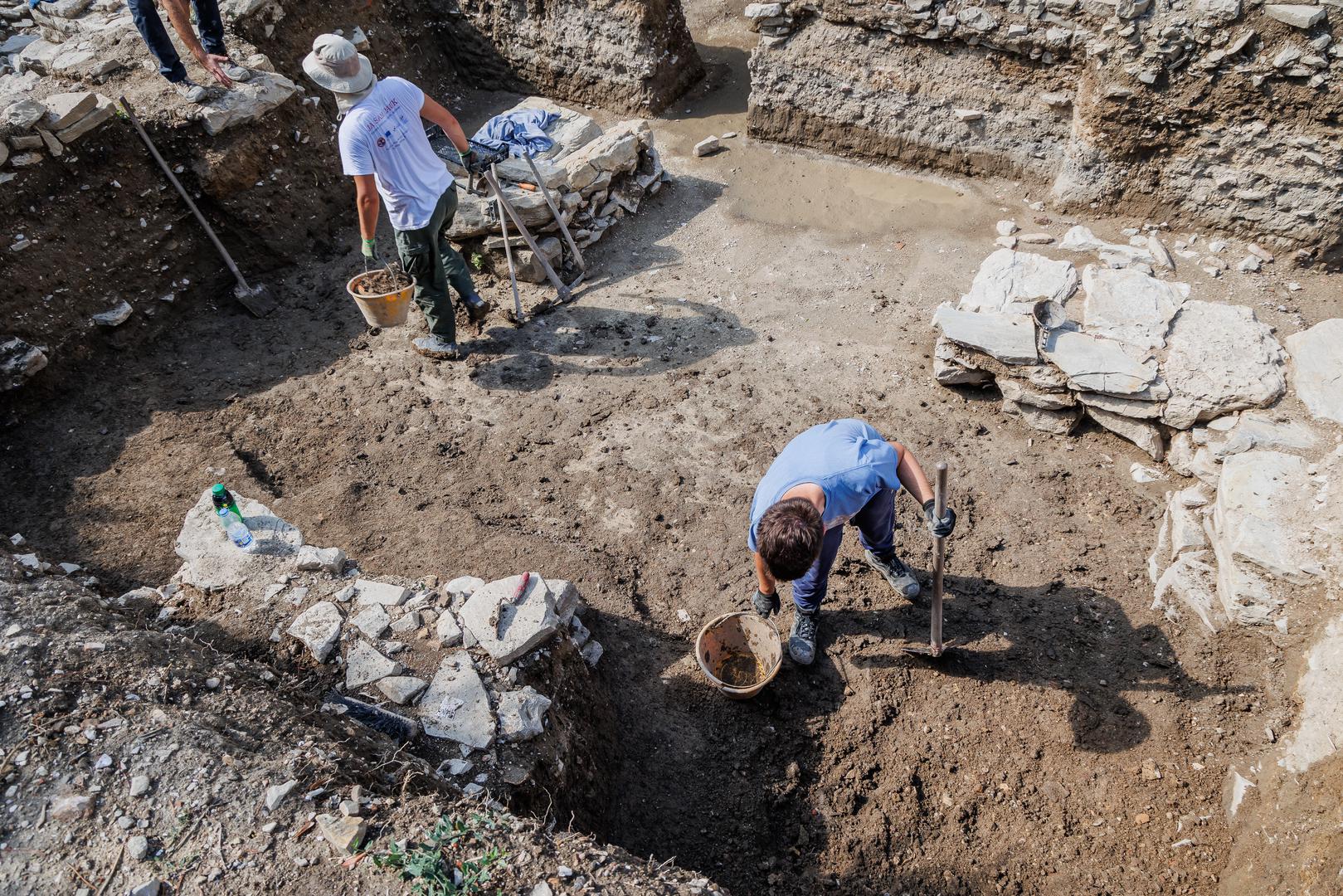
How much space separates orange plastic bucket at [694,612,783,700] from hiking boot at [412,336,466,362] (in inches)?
111

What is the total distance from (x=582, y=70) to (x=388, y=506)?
17.6ft

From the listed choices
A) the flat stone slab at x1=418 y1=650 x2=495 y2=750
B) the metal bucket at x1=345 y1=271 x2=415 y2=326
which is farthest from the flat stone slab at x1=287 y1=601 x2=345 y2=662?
the metal bucket at x1=345 y1=271 x2=415 y2=326

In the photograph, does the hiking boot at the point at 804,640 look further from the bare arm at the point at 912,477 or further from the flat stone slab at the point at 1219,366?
the flat stone slab at the point at 1219,366

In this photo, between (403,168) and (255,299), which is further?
(255,299)

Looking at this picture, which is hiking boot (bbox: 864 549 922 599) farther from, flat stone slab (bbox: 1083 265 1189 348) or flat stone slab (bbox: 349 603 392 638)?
flat stone slab (bbox: 349 603 392 638)

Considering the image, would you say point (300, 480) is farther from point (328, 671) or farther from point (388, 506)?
point (328, 671)

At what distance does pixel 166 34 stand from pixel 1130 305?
695cm

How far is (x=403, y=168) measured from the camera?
16.2 ft

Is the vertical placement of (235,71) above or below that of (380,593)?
above

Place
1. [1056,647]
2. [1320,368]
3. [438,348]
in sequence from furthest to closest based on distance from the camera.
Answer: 1. [438,348]
2. [1320,368]
3. [1056,647]

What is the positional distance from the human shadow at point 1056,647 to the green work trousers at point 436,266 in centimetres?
327

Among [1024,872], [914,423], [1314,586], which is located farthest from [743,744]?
[1314,586]

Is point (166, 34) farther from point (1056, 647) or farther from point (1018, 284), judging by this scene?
point (1056, 647)

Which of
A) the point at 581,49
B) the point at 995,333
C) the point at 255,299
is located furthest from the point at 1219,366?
the point at 255,299
